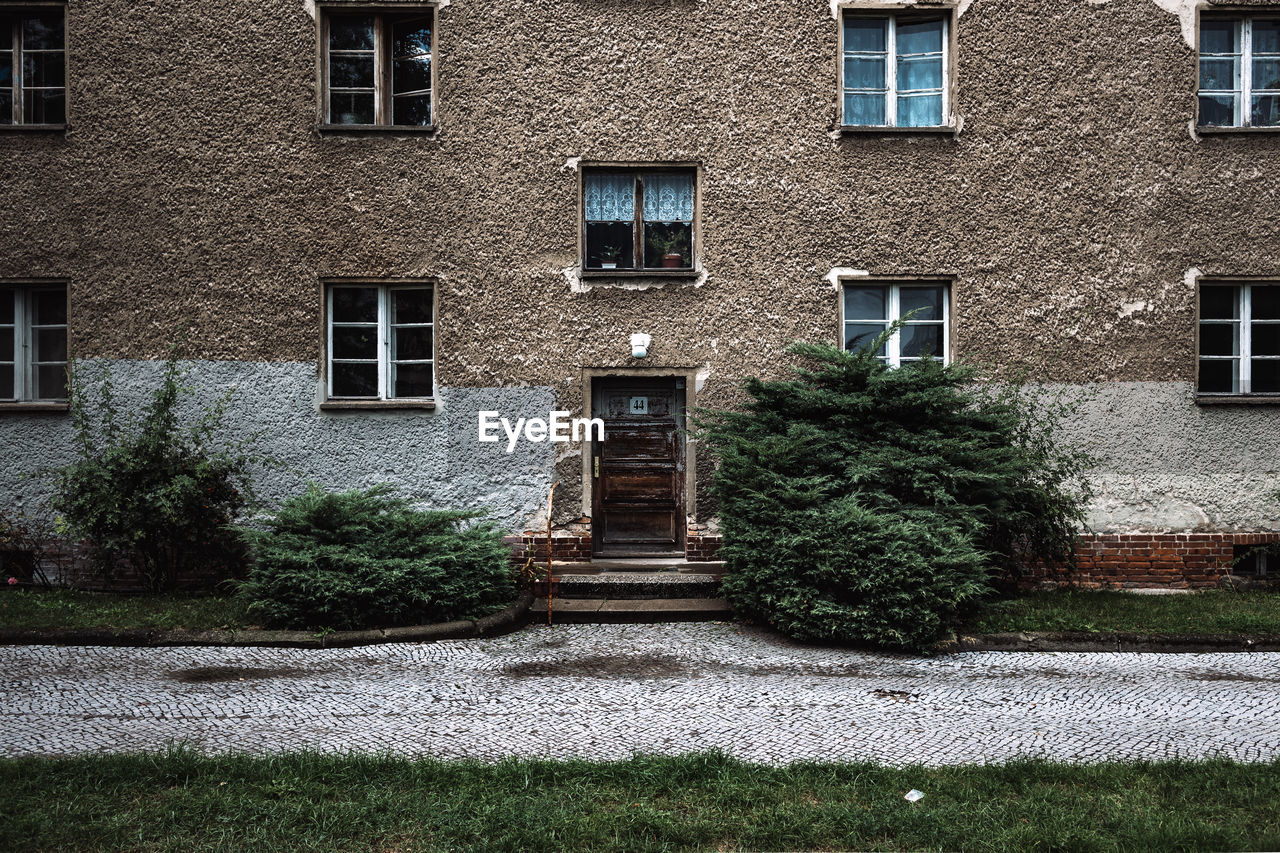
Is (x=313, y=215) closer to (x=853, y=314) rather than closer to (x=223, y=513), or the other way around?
(x=223, y=513)

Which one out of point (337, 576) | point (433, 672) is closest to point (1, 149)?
point (337, 576)

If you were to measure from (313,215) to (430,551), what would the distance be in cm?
433

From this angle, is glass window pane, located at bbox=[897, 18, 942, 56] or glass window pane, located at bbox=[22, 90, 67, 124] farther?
glass window pane, located at bbox=[897, 18, 942, 56]

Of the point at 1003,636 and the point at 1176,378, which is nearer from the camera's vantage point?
the point at 1003,636

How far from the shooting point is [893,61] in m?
9.93

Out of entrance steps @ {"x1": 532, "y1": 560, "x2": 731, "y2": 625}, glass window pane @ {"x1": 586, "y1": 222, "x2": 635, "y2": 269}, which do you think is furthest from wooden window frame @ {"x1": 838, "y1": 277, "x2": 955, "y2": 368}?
entrance steps @ {"x1": 532, "y1": 560, "x2": 731, "y2": 625}

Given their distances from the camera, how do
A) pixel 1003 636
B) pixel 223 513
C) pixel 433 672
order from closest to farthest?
pixel 433 672 → pixel 1003 636 → pixel 223 513

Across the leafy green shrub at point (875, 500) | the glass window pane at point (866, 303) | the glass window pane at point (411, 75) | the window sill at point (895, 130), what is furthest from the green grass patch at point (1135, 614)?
the glass window pane at point (411, 75)

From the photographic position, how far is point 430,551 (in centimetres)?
793

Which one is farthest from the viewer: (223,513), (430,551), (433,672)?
(223,513)

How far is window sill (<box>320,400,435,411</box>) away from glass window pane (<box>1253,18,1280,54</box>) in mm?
10437

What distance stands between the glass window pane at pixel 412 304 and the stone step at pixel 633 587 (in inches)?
A: 137

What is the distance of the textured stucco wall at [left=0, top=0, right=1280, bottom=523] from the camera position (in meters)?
9.64

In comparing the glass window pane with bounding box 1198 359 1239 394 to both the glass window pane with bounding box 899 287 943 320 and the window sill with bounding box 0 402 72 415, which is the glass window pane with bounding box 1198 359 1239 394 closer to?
the glass window pane with bounding box 899 287 943 320
